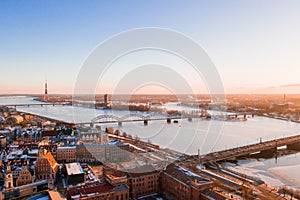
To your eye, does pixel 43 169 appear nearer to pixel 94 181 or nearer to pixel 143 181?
pixel 94 181

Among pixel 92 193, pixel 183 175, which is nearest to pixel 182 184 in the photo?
pixel 183 175

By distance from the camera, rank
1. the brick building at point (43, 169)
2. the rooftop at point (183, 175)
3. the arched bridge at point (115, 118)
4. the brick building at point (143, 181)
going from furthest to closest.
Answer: the arched bridge at point (115, 118) < the brick building at point (43, 169) < the brick building at point (143, 181) < the rooftop at point (183, 175)

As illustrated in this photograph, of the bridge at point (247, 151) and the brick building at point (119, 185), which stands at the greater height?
the brick building at point (119, 185)

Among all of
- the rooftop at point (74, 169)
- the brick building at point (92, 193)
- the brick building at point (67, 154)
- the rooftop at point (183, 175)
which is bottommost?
the brick building at point (67, 154)

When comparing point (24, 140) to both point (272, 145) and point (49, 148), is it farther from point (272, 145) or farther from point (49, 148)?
point (272, 145)

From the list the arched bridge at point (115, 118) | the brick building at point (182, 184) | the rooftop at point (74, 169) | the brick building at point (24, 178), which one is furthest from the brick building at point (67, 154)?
the arched bridge at point (115, 118)

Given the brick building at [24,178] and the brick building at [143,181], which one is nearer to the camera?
the brick building at [143,181]

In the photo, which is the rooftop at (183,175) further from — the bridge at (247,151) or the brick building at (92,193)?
the bridge at (247,151)

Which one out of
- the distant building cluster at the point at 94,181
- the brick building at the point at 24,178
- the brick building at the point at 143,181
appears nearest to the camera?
the distant building cluster at the point at 94,181

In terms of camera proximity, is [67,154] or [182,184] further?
[67,154]
